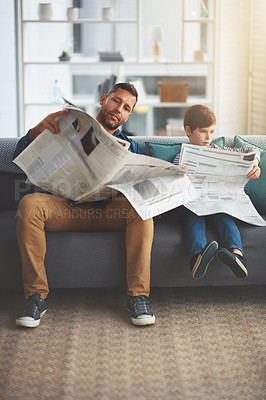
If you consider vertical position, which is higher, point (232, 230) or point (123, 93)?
point (123, 93)

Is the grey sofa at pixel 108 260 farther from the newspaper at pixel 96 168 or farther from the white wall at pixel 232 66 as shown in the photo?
the white wall at pixel 232 66

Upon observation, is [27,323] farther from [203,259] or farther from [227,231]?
[227,231]

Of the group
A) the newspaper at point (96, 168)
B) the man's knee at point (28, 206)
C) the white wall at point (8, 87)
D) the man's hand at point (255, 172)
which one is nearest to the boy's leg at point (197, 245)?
the newspaper at point (96, 168)

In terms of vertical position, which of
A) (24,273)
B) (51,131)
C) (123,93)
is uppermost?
(123,93)

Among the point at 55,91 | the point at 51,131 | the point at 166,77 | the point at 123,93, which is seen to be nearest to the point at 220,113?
the point at 166,77

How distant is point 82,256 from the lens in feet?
6.56

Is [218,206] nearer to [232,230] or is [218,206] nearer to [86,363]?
[232,230]

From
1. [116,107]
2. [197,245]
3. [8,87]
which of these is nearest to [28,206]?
[116,107]

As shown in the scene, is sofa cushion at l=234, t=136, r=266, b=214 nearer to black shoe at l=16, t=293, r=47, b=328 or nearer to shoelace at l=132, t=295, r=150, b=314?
shoelace at l=132, t=295, r=150, b=314

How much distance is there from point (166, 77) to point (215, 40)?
628 millimetres

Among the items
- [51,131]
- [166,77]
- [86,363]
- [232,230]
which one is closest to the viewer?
[86,363]

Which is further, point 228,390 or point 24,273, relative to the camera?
point 24,273

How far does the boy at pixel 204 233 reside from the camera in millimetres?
1863

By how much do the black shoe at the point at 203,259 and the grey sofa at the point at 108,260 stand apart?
12 cm
